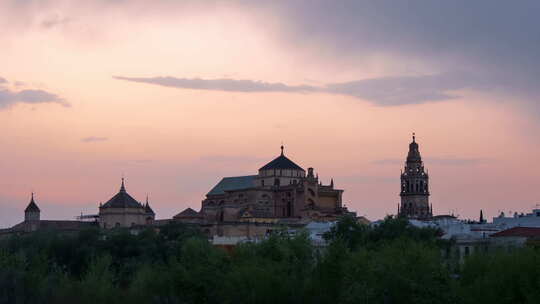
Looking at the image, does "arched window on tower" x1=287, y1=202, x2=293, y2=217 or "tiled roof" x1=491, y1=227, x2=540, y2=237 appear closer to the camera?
"tiled roof" x1=491, y1=227, x2=540, y2=237

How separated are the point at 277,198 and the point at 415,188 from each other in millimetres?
16909

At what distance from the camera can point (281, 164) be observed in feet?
449

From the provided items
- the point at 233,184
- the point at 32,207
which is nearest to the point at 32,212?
the point at 32,207

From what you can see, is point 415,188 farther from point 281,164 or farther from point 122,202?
point 122,202

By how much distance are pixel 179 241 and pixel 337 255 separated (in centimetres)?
4064

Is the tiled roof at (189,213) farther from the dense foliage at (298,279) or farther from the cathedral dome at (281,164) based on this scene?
the dense foliage at (298,279)

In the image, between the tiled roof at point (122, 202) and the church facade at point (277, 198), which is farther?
the tiled roof at point (122, 202)

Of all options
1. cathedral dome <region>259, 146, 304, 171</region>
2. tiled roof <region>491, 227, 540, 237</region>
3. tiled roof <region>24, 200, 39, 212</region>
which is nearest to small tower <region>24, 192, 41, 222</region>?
tiled roof <region>24, 200, 39, 212</region>

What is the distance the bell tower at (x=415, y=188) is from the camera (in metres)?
140

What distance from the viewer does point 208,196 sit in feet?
471

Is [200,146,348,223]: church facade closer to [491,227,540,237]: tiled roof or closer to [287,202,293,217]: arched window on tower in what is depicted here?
[287,202,293,217]: arched window on tower

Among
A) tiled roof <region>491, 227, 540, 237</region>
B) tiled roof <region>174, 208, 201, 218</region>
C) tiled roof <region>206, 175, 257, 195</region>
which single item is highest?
tiled roof <region>206, 175, 257, 195</region>

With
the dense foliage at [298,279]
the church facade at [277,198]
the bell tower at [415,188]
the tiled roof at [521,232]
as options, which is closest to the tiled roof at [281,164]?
the church facade at [277,198]

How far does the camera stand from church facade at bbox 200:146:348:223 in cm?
12962
